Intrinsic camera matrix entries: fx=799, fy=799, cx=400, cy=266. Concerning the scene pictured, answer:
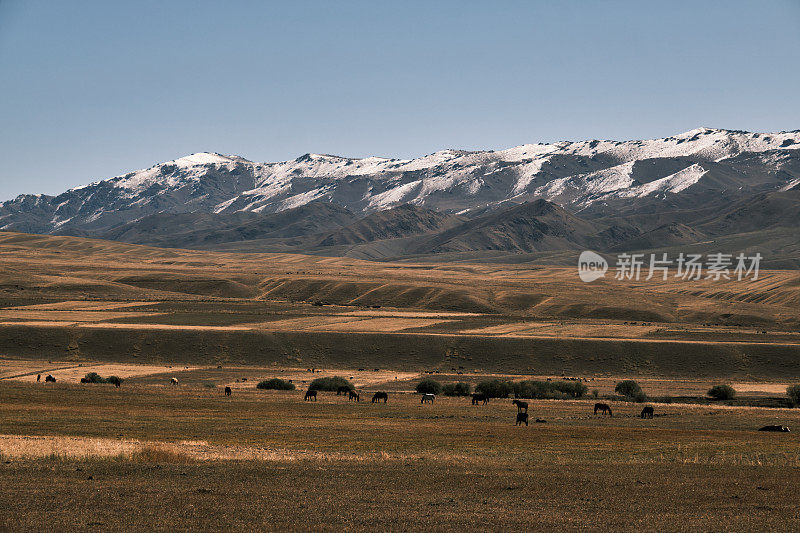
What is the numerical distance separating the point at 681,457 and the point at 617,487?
33.1ft

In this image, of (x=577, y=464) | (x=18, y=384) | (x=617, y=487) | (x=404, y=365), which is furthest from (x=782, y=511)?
(x=404, y=365)

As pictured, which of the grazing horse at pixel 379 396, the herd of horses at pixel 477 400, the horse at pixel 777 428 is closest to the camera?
the horse at pixel 777 428

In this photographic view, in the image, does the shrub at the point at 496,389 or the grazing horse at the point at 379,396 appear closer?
the grazing horse at the point at 379,396

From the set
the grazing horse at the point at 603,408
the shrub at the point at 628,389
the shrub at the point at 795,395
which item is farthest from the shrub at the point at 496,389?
the shrub at the point at 795,395

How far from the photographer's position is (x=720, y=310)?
176875 millimetres

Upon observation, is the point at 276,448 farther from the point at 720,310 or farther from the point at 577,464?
the point at 720,310

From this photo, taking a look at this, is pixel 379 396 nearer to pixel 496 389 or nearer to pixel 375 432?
pixel 496 389

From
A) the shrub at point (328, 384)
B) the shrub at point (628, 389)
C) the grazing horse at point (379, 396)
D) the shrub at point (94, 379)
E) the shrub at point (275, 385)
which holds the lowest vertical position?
the shrub at point (94, 379)

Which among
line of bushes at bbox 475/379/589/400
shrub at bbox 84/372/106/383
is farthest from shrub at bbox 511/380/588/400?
shrub at bbox 84/372/106/383

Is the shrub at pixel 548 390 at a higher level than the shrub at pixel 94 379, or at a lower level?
higher

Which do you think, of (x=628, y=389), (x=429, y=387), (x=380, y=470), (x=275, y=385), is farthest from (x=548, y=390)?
(x=380, y=470)

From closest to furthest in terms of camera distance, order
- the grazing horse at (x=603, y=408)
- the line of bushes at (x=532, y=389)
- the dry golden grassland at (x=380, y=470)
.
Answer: the dry golden grassland at (x=380, y=470) < the grazing horse at (x=603, y=408) < the line of bushes at (x=532, y=389)

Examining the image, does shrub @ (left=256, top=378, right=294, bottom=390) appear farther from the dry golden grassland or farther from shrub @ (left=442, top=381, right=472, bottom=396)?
the dry golden grassland

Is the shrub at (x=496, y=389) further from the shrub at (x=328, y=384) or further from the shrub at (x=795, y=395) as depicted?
the shrub at (x=795, y=395)
